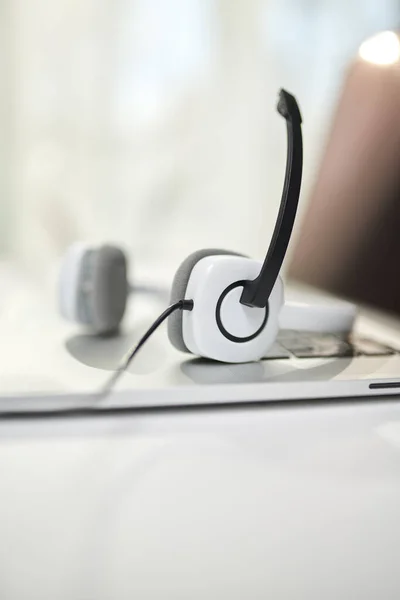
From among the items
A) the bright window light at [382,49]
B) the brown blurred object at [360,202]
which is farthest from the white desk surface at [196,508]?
the bright window light at [382,49]

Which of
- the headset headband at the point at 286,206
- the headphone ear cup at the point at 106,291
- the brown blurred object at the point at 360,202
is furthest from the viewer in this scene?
the brown blurred object at the point at 360,202

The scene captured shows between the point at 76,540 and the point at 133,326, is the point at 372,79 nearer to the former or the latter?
the point at 133,326

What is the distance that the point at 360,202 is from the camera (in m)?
0.81

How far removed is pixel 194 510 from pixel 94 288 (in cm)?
29

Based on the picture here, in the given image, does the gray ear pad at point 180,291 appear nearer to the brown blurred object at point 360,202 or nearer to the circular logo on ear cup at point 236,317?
the circular logo on ear cup at point 236,317

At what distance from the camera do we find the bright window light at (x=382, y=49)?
0.84 meters

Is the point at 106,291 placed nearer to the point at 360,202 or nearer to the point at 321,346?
the point at 321,346

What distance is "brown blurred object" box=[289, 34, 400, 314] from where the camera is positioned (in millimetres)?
743

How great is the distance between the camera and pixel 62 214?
1.23 m

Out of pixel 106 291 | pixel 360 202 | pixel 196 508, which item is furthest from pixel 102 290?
pixel 360 202

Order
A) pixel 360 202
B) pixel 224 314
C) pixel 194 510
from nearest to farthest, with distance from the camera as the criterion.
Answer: pixel 194 510, pixel 224 314, pixel 360 202

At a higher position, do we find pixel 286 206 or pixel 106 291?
pixel 286 206

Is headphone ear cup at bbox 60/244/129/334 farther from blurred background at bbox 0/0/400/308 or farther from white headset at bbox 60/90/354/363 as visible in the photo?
blurred background at bbox 0/0/400/308

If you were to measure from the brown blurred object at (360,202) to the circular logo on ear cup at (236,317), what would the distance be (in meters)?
0.34
